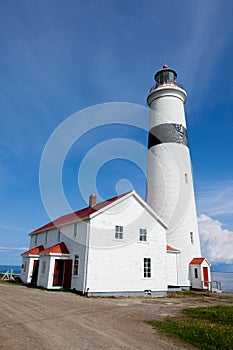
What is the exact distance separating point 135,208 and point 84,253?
4.73 metres

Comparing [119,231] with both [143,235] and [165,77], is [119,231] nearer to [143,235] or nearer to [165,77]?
[143,235]

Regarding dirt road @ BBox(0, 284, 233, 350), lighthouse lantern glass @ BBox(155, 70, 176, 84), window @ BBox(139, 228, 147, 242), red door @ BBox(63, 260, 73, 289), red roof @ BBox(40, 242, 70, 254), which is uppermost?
lighthouse lantern glass @ BBox(155, 70, 176, 84)

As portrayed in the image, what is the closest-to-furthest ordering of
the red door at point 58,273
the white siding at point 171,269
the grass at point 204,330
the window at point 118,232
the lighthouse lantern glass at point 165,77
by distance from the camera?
the grass at point 204,330, the window at point 118,232, the red door at point 58,273, the white siding at point 171,269, the lighthouse lantern glass at point 165,77

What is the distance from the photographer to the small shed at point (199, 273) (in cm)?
2162

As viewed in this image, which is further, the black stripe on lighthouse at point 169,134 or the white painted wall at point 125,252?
the black stripe on lighthouse at point 169,134

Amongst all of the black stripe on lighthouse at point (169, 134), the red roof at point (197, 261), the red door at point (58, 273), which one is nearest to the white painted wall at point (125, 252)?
the red door at point (58, 273)

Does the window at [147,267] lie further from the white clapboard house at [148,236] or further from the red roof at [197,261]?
the red roof at [197,261]

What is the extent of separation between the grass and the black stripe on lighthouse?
15489mm

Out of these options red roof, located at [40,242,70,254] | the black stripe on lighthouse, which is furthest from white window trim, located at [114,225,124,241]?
→ the black stripe on lighthouse

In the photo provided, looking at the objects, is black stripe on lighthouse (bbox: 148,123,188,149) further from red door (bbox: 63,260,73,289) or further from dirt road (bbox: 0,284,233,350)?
dirt road (bbox: 0,284,233,350)

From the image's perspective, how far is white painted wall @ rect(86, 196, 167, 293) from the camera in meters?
17.2

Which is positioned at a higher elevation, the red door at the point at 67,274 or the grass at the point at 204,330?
the red door at the point at 67,274

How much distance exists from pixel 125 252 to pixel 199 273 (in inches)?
289

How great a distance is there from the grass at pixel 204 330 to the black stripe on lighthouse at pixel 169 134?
15489mm
